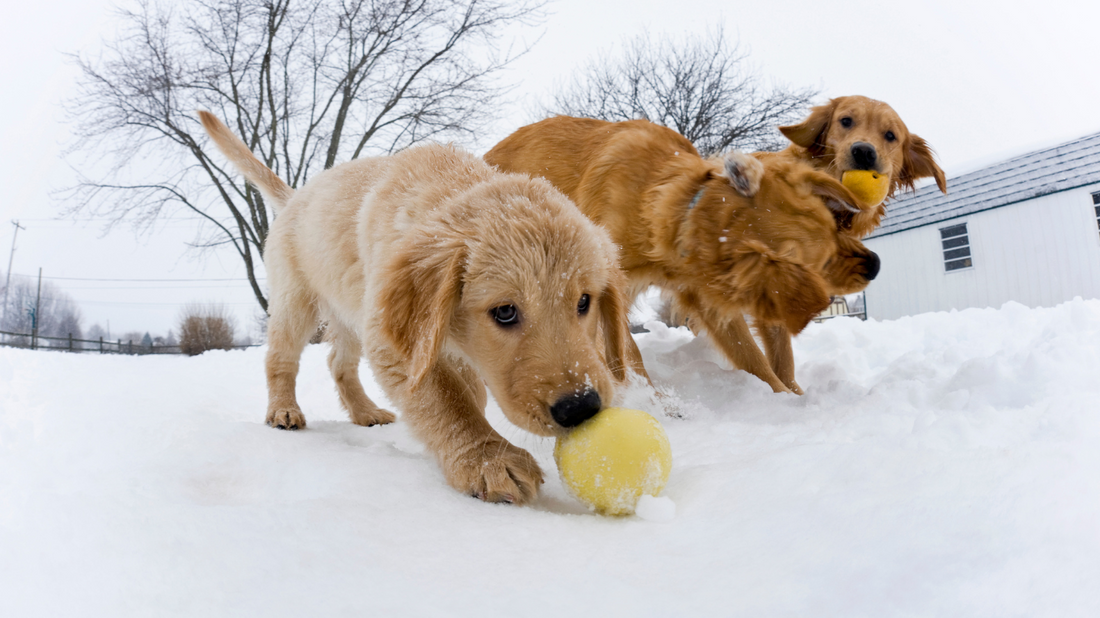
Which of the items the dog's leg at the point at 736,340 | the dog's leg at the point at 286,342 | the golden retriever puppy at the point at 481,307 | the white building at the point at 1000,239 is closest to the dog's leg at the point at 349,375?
the dog's leg at the point at 286,342

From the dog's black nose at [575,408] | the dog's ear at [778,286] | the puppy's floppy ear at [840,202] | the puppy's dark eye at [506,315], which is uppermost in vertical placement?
the puppy's floppy ear at [840,202]

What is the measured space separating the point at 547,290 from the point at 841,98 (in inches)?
154

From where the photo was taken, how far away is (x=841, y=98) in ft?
16.1

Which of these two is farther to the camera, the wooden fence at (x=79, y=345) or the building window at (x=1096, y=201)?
the wooden fence at (x=79, y=345)

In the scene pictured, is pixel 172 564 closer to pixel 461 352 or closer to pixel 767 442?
pixel 461 352

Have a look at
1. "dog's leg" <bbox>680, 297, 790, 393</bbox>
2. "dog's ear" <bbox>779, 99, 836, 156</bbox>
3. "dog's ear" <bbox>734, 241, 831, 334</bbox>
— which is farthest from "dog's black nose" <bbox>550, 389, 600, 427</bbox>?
"dog's ear" <bbox>779, 99, 836, 156</bbox>

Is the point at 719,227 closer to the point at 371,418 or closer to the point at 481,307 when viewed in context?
the point at 481,307

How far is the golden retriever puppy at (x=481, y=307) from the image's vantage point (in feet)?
7.29

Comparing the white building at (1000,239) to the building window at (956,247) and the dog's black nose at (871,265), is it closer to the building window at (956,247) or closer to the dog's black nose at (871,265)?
the building window at (956,247)

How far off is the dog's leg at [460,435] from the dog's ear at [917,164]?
13.7ft

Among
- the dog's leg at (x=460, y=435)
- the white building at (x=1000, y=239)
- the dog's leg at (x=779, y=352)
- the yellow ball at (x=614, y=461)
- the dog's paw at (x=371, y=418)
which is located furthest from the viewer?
the white building at (x=1000, y=239)

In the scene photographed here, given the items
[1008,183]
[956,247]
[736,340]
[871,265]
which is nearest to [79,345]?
[736,340]

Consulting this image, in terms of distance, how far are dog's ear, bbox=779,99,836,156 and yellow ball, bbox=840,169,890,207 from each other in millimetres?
447

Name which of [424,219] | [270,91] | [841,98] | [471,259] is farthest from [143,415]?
[270,91]
